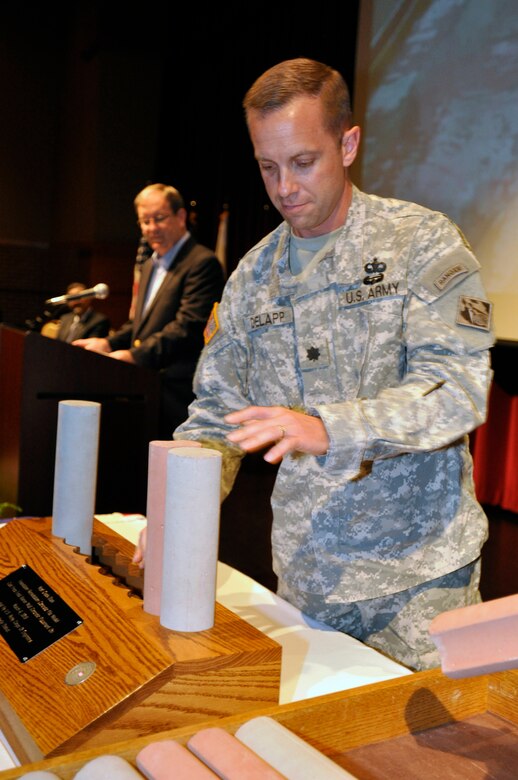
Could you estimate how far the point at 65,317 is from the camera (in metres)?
6.71

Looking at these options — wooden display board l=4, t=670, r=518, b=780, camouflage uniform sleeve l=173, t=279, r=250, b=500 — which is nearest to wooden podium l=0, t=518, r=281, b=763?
wooden display board l=4, t=670, r=518, b=780

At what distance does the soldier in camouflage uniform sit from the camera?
1.32m

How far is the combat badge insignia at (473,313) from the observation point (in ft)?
4.04

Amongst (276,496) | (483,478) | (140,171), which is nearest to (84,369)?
(276,496)

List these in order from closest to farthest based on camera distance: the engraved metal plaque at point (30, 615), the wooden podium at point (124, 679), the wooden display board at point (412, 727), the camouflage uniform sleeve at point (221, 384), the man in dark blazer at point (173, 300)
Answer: the wooden display board at point (412, 727), the wooden podium at point (124, 679), the engraved metal plaque at point (30, 615), the camouflage uniform sleeve at point (221, 384), the man in dark blazer at point (173, 300)

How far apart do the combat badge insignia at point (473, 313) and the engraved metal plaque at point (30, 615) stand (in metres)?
0.66

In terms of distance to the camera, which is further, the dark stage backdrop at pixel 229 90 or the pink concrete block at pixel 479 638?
the dark stage backdrop at pixel 229 90

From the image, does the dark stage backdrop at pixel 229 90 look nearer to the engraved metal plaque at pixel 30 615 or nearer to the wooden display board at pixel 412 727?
the engraved metal plaque at pixel 30 615

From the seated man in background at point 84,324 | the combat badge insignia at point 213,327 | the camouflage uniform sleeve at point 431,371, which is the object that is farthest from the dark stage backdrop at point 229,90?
the camouflage uniform sleeve at point 431,371

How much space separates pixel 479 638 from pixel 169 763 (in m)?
0.25

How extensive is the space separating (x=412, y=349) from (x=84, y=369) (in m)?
2.06

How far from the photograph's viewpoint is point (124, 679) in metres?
0.90

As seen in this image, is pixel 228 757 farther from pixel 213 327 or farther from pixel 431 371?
pixel 213 327

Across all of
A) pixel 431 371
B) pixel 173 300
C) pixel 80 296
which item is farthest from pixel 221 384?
pixel 173 300
